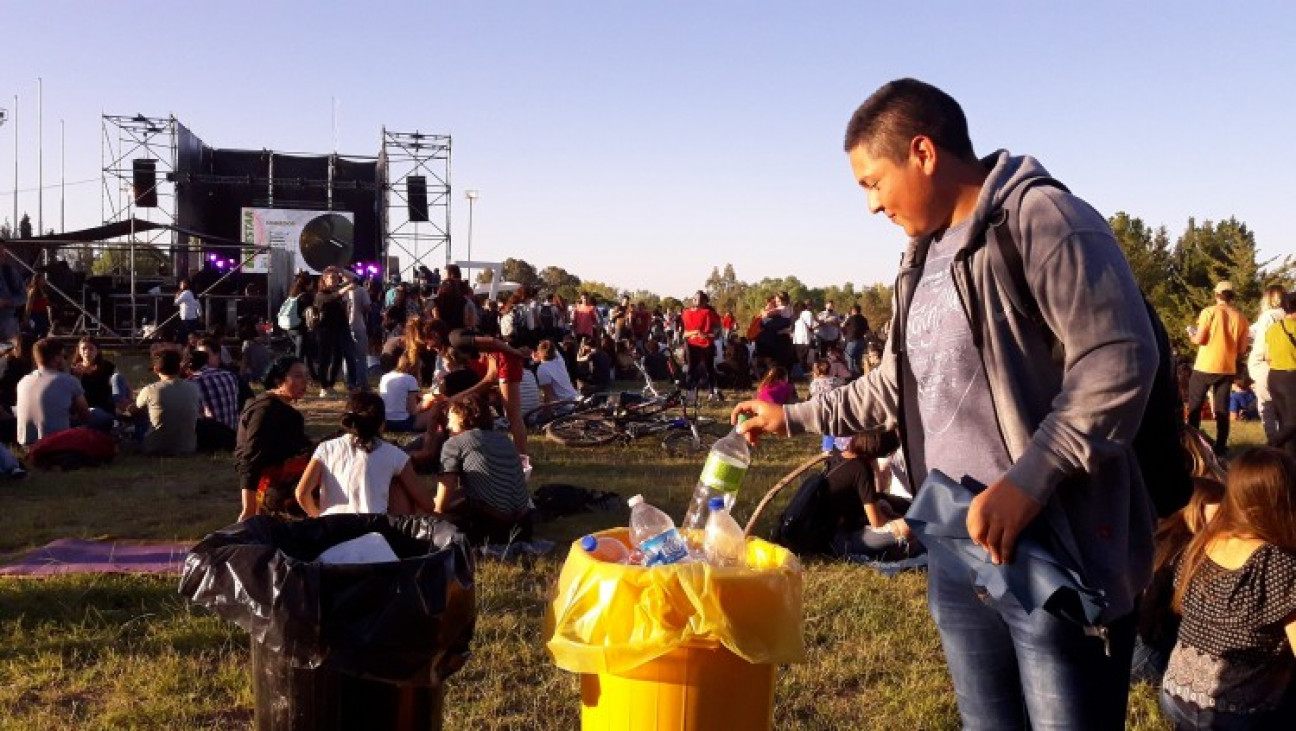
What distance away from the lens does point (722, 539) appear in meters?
3.05

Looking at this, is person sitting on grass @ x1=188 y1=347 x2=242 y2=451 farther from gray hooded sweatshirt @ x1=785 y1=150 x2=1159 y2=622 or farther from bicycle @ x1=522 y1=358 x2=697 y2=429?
gray hooded sweatshirt @ x1=785 y1=150 x2=1159 y2=622

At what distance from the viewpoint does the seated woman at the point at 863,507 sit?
21.3 feet

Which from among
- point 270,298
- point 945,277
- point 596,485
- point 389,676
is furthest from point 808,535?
point 270,298

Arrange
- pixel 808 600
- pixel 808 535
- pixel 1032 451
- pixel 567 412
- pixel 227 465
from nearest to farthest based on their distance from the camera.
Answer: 1. pixel 1032 451
2. pixel 808 600
3. pixel 808 535
4. pixel 227 465
5. pixel 567 412

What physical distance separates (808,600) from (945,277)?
374 centimetres

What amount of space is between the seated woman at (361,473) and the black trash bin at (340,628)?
117 inches

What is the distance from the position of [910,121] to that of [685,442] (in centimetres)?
923

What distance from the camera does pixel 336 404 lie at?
45.3 feet

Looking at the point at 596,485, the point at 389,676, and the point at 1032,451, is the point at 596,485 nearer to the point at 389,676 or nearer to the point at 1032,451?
the point at 389,676

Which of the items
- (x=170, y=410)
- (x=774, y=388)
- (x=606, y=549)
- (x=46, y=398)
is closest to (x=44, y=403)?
(x=46, y=398)

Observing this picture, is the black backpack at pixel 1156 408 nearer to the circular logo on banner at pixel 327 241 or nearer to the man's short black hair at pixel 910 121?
the man's short black hair at pixel 910 121

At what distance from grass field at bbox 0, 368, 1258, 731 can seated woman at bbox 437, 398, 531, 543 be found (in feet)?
1.22

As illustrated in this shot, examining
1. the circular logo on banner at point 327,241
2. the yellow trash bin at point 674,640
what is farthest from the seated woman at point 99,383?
the circular logo on banner at point 327,241

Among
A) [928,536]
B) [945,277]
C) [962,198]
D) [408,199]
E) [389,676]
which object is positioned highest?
[408,199]
